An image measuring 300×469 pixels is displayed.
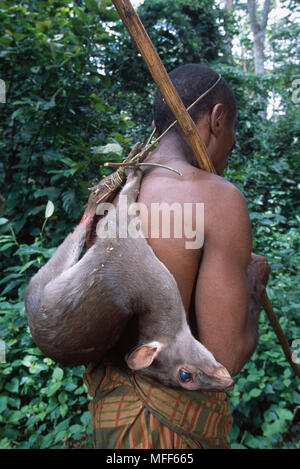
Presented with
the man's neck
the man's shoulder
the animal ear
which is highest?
the man's neck

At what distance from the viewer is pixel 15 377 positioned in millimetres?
2523

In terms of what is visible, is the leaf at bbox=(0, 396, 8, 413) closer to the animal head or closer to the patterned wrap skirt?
the patterned wrap skirt

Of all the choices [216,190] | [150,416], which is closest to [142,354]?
[150,416]

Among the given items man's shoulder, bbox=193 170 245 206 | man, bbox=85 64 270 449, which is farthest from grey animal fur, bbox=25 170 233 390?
man's shoulder, bbox=193 170 245 206

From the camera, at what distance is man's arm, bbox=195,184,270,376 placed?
1192mm

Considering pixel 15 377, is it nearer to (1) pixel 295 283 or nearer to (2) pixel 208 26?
(1) pixel 295 283

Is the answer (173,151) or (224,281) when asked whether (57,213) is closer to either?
(173,151)

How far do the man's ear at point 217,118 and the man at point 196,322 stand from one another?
0.95ft

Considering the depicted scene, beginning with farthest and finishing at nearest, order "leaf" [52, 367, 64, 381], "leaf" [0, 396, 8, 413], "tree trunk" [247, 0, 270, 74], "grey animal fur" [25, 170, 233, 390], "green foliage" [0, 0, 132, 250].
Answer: "tree trunk" [247, 0, 270, 74] → "green foliage" [0, 0, 132, 250] → "leaf" [52, 367, 64, 381] → "leaf" [0, 396, 8, 413] → "grey animal fur" [25, 170, 233, 390]

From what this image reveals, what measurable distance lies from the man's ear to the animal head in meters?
0.87

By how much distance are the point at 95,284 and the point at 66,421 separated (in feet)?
5.77

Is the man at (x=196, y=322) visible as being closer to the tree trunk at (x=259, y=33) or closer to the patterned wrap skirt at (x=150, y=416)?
the patterned wrap skirt at (x=150, y=416)

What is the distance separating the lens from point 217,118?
1.52 meters
